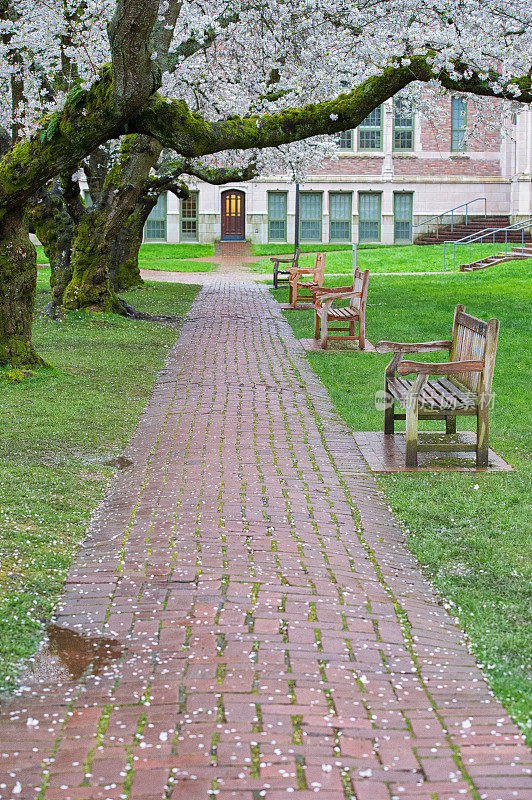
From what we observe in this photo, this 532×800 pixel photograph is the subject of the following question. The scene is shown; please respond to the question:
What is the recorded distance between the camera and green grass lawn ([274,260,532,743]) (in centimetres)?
455

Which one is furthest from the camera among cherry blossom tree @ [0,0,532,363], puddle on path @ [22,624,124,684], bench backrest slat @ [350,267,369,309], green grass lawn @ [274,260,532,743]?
bench backrest slat @ [350,267,369,309]

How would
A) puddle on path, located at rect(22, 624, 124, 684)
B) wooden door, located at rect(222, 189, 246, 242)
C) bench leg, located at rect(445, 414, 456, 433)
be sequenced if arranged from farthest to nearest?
wooden door, located at rect(222, 189, 246, 242) → bench leg, located at rect(445, 414, 456, 433) → puddle on path, located at rect(22, 624, 124, 684)

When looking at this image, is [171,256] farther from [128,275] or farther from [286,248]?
[128,275]

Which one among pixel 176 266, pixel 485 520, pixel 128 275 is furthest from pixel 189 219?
pixel 485 520

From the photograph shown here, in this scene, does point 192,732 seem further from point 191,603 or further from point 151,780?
point 191,603

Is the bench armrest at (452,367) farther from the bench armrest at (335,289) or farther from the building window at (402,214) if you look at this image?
the building window at (402,214)

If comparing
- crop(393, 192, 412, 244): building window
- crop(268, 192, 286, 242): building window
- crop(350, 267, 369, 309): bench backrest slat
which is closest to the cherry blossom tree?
crop(350, 267, 369, 309): bench backrest slat

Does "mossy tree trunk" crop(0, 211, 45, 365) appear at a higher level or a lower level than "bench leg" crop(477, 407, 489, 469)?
higher

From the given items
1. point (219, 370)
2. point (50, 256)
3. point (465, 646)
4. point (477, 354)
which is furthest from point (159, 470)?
point (50, 256)

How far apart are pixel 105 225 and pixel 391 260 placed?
67.1 ft

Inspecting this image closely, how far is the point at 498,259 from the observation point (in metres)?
34.1

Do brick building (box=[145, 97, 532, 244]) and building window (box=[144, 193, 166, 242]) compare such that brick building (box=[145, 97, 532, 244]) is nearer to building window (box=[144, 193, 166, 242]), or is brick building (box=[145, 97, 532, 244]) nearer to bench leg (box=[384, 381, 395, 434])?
building window (box=[144, 193, 166, 242])

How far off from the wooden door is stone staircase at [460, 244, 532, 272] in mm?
18832

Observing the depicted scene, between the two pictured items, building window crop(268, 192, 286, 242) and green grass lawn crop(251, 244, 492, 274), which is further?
building window crop(268, 192, 286, 242)
